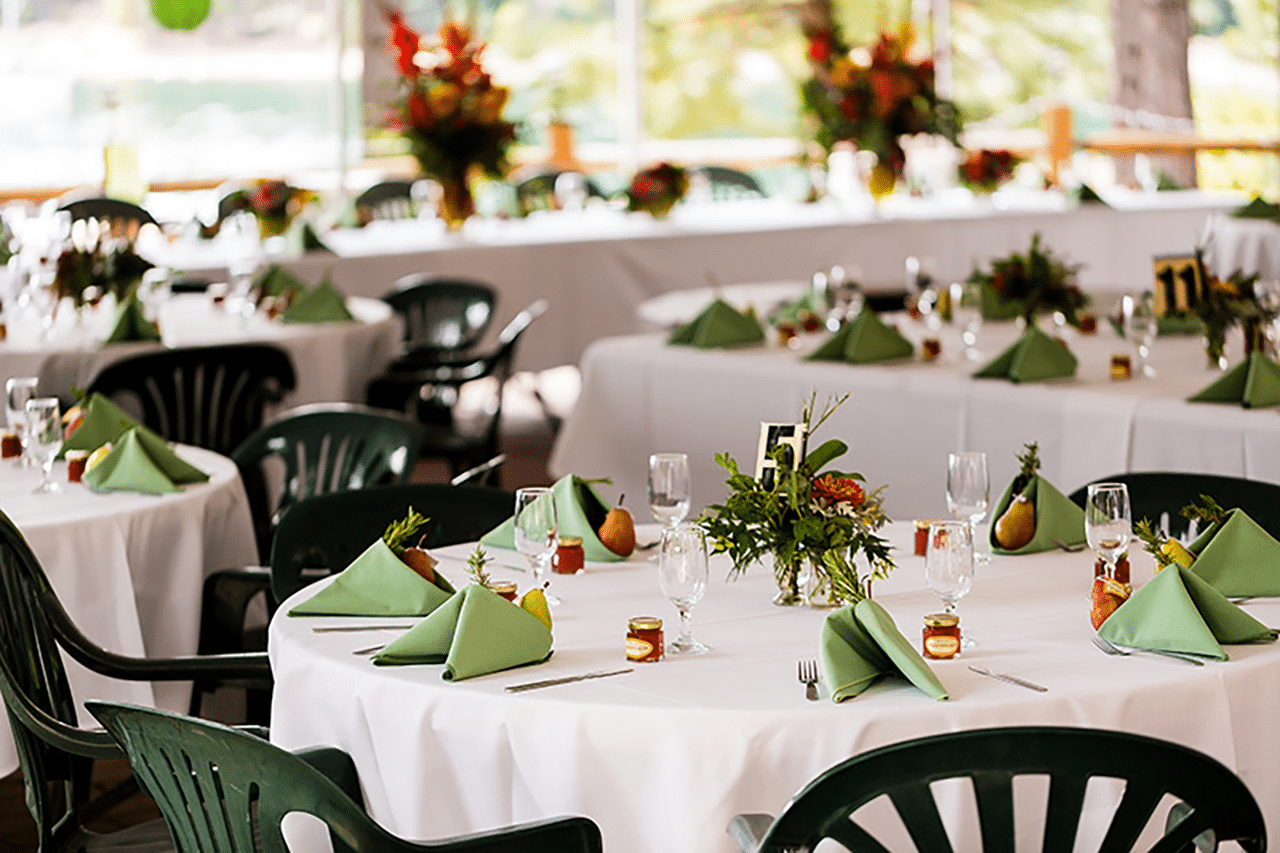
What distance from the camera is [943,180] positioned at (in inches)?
362

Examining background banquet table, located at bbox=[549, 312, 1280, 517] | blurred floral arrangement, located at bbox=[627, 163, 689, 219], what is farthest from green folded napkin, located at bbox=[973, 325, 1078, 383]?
blurred floral arrangement, located at bbox=[627, 163, 689, 219]

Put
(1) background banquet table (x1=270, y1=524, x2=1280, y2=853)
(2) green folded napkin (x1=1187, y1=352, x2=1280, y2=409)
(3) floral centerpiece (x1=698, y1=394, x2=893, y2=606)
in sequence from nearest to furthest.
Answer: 1. (1) background banquet table (x1=270, y1=524, x2=1280, y2=853)
2. (3) floral centerpiece (x1=698, y1=394, x2=893, y2=606)
3. (2) green folded napkin (x1=1187, y1=352, x2=1280, y2=409)

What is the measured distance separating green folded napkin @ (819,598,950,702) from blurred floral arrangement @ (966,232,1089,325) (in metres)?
2.93

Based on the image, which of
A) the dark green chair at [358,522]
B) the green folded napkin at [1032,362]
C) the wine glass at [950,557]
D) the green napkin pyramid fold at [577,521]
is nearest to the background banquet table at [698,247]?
the green folded napkin at [1032,362]

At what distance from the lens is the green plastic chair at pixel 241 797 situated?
1.78 meters

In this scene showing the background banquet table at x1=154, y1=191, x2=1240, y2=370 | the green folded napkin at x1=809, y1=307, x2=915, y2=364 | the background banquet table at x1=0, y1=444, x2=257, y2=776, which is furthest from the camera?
the background banquet table at x1=154, y1=191, x2=1240, y2=370

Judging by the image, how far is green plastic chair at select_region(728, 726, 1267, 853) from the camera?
5.66 feet

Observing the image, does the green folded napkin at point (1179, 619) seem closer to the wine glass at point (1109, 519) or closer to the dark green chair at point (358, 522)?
the wine glass at point (1109, 519)

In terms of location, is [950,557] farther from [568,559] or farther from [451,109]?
[451,109]

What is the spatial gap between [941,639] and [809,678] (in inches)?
7.4

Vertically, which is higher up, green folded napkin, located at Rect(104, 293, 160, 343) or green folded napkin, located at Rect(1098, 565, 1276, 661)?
green folded napkin, located at Rect(104, 293, 160, 343)

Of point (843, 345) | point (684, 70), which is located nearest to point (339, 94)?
point (684, 70)

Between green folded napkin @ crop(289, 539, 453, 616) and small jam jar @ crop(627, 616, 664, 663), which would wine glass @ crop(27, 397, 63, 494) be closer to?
green folded napkin @ crop(289, 539, 453, 616)

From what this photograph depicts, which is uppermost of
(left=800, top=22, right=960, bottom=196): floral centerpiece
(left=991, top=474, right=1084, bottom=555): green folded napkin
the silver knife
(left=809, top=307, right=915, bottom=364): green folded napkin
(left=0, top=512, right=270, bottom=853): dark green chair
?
(left=800, top=22, right=960, bottom=196): floral centerpiece
